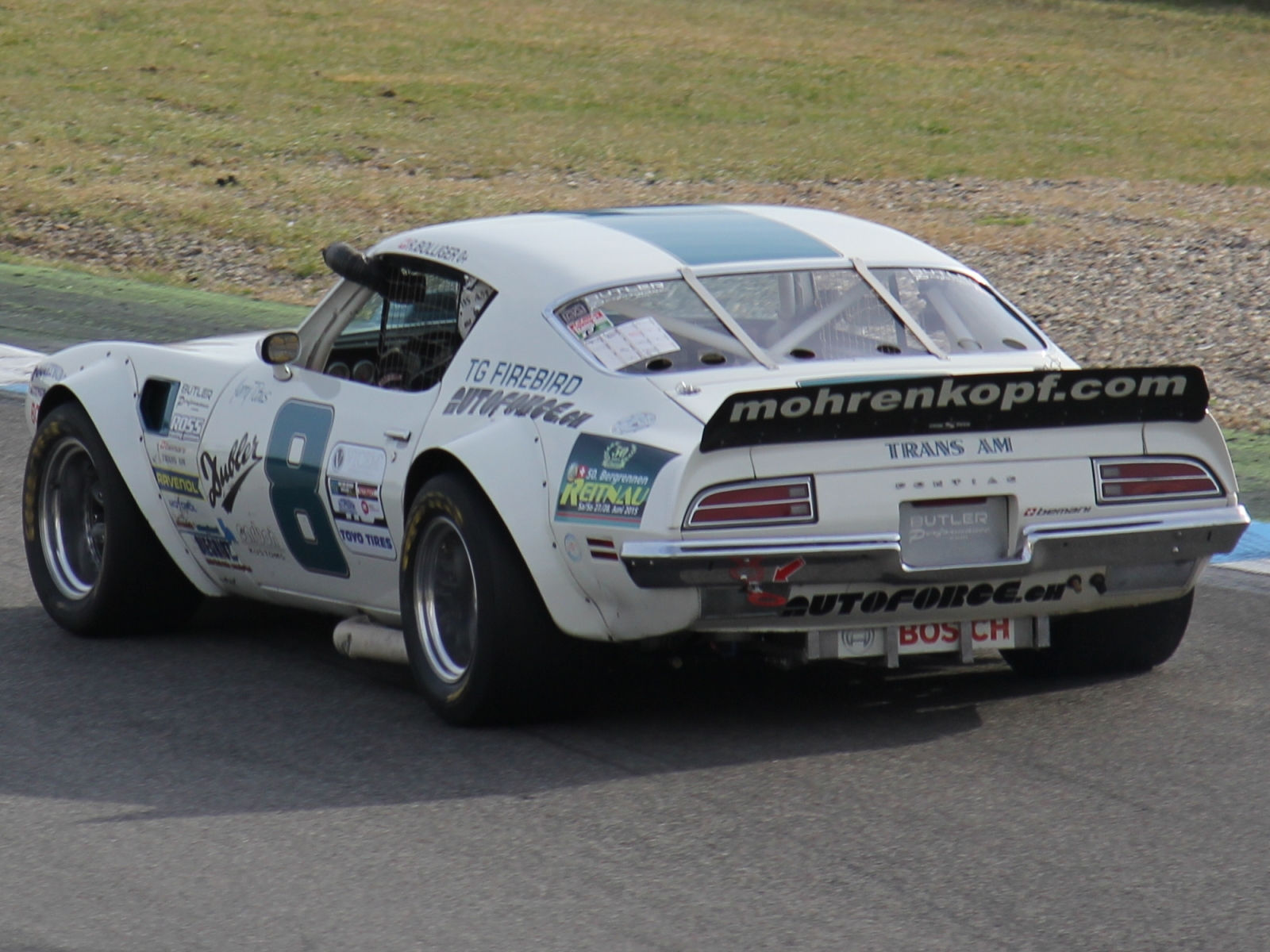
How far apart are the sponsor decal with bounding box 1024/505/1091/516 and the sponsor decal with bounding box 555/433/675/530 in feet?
3.19

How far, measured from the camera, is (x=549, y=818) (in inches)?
201

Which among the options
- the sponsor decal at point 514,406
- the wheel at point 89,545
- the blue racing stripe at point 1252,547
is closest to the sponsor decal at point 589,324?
the sponsor decal at point 514,406

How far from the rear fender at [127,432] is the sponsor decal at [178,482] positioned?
3cm

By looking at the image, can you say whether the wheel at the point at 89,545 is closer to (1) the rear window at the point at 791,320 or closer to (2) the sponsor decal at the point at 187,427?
(2) the sponsor decal at the point at 187,427

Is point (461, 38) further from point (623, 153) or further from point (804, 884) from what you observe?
point (804, 884)

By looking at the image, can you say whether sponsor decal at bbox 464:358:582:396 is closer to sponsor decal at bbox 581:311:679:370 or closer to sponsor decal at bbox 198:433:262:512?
sponsor decal at bbox 581:311:679:370

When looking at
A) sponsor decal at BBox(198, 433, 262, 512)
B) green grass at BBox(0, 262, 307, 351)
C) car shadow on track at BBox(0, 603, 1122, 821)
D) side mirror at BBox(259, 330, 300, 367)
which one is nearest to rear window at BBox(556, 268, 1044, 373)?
car shadow on track at BBox(0, 603, 1122, 821)

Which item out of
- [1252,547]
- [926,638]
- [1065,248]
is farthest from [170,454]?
[1065,248]

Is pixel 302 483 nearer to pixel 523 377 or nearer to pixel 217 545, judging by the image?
pixel 217 545

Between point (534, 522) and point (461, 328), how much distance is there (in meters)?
0.93

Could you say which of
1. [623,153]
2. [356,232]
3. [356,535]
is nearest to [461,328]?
[356,535]

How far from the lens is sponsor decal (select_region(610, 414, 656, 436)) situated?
5.48m

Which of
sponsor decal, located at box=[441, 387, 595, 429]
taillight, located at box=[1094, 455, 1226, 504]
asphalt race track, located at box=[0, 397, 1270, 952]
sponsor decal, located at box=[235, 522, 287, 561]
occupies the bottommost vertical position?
asphalt race track, located at box=[0, 397, 1270, 952]

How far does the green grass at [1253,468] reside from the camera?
918cm
